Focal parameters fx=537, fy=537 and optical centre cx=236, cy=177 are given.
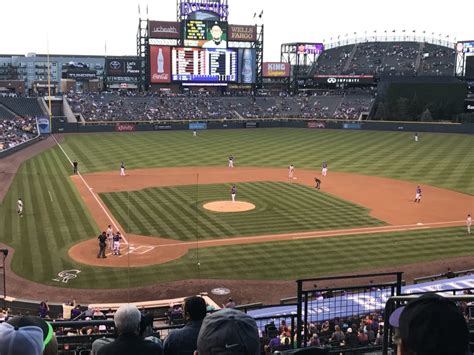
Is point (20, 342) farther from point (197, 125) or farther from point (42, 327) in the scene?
point (197, 125)

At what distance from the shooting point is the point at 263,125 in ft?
275

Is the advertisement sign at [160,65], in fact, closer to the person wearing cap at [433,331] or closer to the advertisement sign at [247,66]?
the advertisement sign at [247,66]

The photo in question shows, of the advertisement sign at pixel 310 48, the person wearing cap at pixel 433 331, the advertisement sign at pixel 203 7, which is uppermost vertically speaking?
the advertisement sign at pixel 203 7

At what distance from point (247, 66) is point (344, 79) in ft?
62.6

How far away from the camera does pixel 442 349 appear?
8.46 ft

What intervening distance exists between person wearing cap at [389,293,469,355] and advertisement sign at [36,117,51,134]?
72130 mm

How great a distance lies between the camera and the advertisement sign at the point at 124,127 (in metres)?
76.5

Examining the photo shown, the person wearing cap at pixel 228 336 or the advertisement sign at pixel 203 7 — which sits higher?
the advertisement sign at pixel 203 7

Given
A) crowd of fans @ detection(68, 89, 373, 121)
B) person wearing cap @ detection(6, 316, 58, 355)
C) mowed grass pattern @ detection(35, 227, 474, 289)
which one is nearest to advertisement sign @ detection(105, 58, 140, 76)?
crowd of fans @ detection(68, 89, 373, 121)

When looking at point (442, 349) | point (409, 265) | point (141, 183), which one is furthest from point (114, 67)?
point (442, 349)

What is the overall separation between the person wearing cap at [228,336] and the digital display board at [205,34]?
86140 millimetres

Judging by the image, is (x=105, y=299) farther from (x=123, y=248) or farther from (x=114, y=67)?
(x=114, y=67)

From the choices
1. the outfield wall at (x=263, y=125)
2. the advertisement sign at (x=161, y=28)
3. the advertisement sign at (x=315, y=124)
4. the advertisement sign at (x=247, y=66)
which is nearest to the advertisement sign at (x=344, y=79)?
the advertisement sign at (x=247, y=66)

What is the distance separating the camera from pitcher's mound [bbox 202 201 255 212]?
2993 cm
